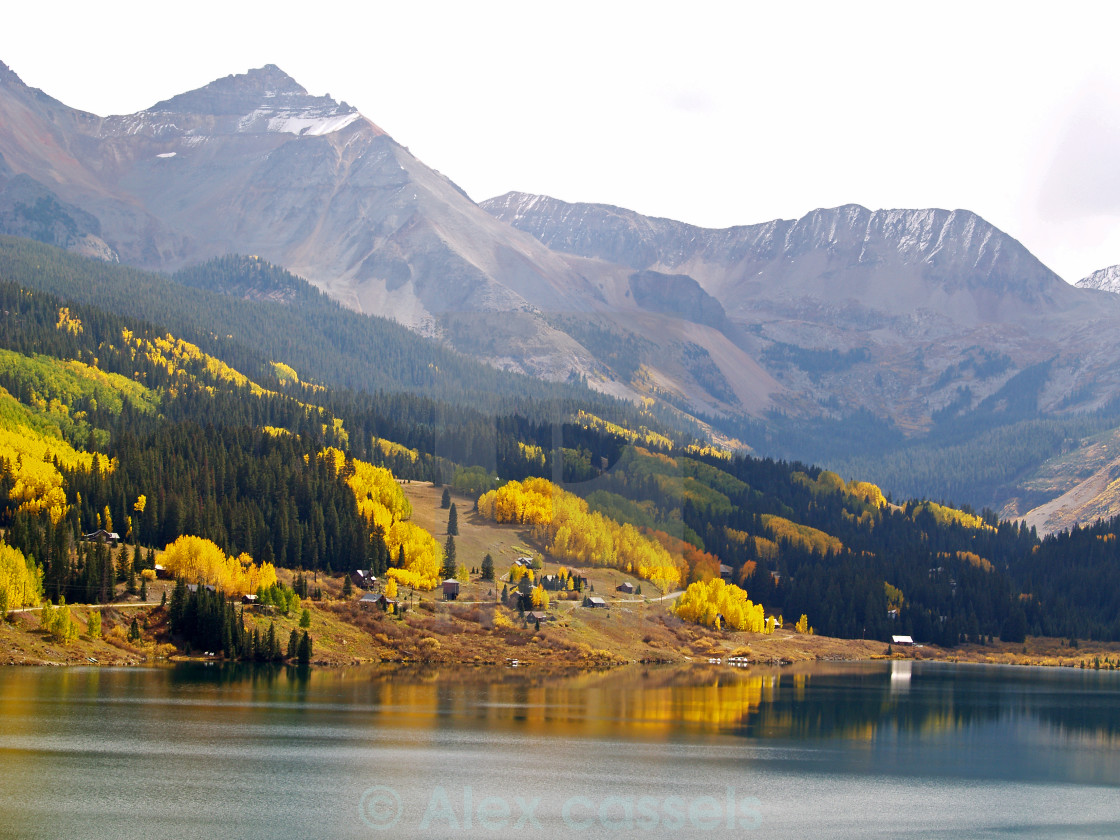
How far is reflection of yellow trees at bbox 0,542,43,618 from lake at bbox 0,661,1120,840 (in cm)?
1225

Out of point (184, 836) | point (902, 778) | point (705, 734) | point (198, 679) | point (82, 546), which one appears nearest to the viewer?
point (184, 836)

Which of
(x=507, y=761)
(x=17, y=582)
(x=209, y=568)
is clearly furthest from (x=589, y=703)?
(x=17, y=582)

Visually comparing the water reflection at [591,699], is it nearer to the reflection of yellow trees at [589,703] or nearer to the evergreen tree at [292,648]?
the reflection of yellow trees at [589,703]

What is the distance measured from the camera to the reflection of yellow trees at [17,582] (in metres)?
139

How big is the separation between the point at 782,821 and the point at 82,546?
354 feet

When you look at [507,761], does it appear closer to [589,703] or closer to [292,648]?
[589,703]

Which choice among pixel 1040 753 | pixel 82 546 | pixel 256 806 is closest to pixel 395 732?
pixel 256 806

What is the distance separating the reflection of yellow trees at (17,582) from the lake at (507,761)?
1225 cm

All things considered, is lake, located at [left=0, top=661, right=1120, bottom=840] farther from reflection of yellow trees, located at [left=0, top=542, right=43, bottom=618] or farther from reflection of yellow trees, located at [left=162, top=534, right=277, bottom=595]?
reflection of yellow trees, located at [left=162, top=534, right=277, bottom=595]

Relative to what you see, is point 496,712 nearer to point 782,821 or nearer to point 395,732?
point 395,732

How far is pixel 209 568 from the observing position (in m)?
164

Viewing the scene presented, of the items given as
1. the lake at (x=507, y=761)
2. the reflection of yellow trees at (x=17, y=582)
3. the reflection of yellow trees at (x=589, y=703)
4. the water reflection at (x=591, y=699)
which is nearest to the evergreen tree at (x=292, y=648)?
the water reflection at (x=591, y=699)

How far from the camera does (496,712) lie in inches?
4813

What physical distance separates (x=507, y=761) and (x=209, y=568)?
259 ft
